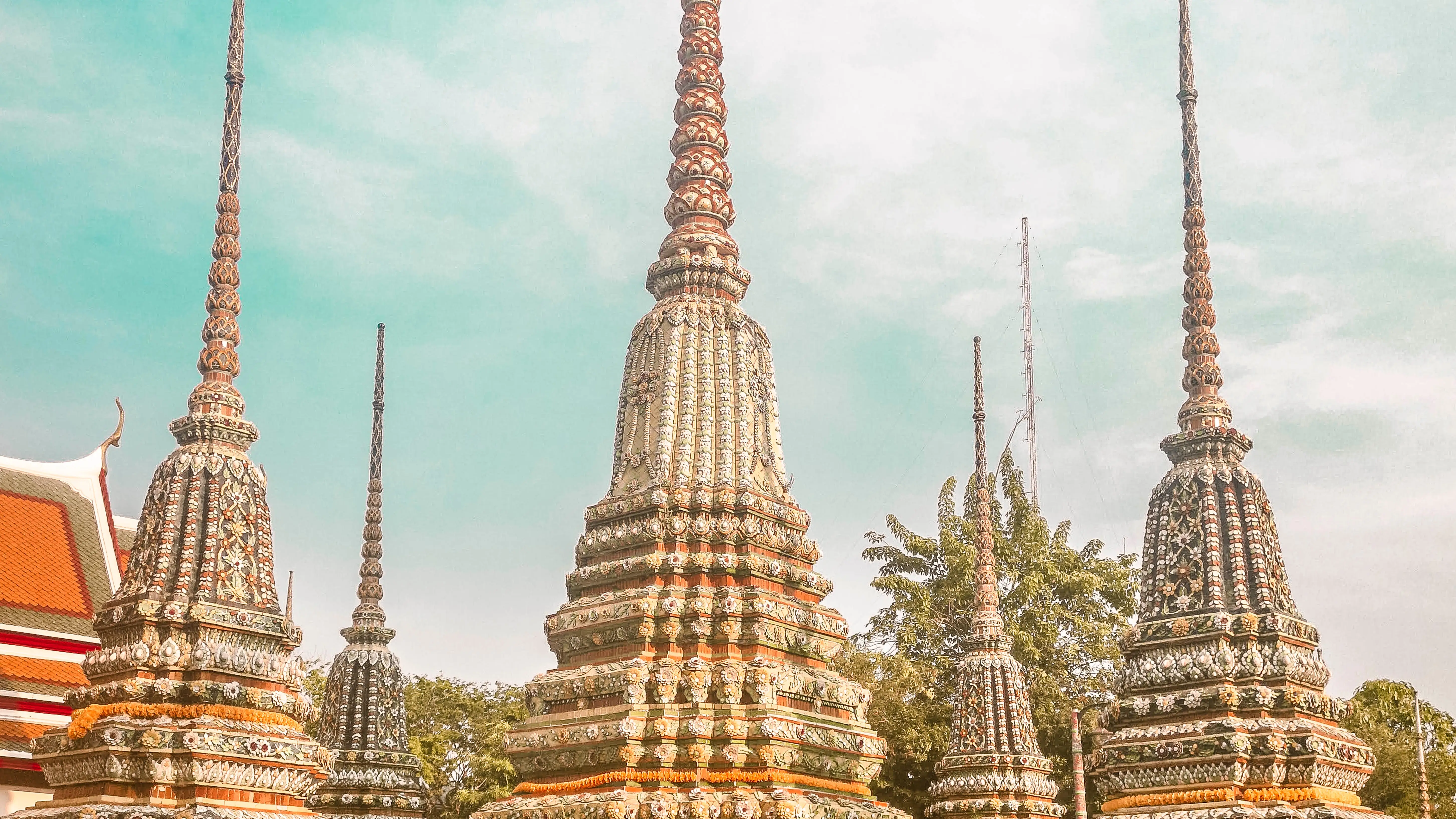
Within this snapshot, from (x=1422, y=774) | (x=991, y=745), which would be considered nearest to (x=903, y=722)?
(x=991, y=745)

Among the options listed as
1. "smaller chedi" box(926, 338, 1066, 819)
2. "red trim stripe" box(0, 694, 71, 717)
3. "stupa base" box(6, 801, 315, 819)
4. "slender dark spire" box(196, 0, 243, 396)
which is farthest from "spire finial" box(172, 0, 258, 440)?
"smaller chedi" box(926, 338, 1066, 819)

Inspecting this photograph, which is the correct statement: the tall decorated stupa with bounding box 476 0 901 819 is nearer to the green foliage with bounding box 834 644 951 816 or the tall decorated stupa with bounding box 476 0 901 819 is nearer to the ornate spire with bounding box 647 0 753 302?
the ornate spire with bounding box 647 0 753 302

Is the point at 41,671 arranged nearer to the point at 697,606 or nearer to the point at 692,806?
the point at 697,606

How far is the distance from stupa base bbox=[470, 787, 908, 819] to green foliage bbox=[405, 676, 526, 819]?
14603 millimetres

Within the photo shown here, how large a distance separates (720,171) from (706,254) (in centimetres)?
124

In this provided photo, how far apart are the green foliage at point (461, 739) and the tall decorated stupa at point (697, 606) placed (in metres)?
13.4

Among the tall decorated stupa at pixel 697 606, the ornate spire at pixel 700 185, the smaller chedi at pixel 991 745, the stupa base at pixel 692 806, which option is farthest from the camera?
the smaller chedi at pixel 991 745

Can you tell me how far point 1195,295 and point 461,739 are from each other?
27.1 m

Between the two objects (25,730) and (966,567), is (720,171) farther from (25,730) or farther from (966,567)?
(966,567)

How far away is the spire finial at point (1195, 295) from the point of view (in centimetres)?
1470

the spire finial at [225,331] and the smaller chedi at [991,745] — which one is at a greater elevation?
the spire finial at [225,331]

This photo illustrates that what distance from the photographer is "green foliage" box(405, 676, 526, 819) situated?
108ft

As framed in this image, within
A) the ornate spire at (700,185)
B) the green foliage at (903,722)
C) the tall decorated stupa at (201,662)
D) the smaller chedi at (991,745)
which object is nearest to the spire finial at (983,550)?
the smaller chedi at (991,745)

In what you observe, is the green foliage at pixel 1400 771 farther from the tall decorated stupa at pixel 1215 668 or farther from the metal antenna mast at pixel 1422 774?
the tall decorated stupa at pixel 1215 668
